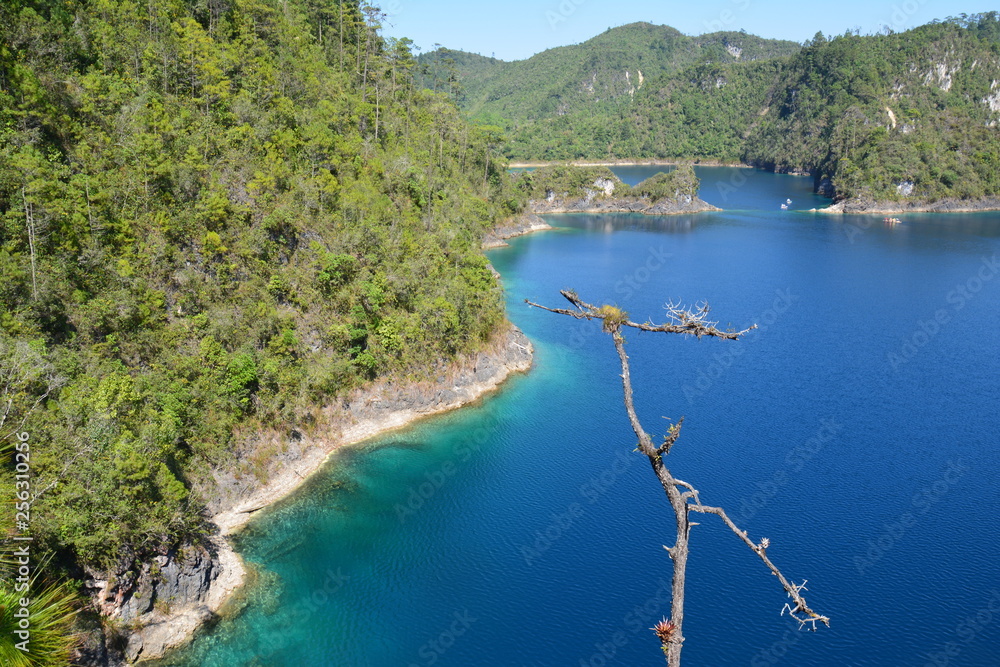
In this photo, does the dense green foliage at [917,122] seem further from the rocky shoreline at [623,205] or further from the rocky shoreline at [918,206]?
the rocky shoreline at [623,205]

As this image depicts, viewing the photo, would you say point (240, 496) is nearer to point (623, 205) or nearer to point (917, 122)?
point (623, 205)

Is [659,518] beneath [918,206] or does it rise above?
beneath

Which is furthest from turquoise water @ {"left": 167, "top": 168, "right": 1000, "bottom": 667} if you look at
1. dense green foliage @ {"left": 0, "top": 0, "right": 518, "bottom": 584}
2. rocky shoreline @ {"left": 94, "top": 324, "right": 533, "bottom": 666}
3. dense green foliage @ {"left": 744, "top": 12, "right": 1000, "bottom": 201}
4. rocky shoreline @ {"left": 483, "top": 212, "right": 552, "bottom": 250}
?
dense green foliage @ {"left": 744, "top": 12, "right": 1000, "bottom": 201}

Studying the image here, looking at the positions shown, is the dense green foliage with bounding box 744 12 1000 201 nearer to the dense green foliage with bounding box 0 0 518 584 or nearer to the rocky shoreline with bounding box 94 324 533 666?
the rocky shoreline with bounding box 94 324 533 666

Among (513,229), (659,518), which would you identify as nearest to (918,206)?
(513,229)

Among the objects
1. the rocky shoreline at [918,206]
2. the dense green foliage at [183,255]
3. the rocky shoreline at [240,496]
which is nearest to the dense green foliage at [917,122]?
the rocky shoreline at [918,206]

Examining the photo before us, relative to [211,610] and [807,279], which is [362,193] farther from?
[807,279]
